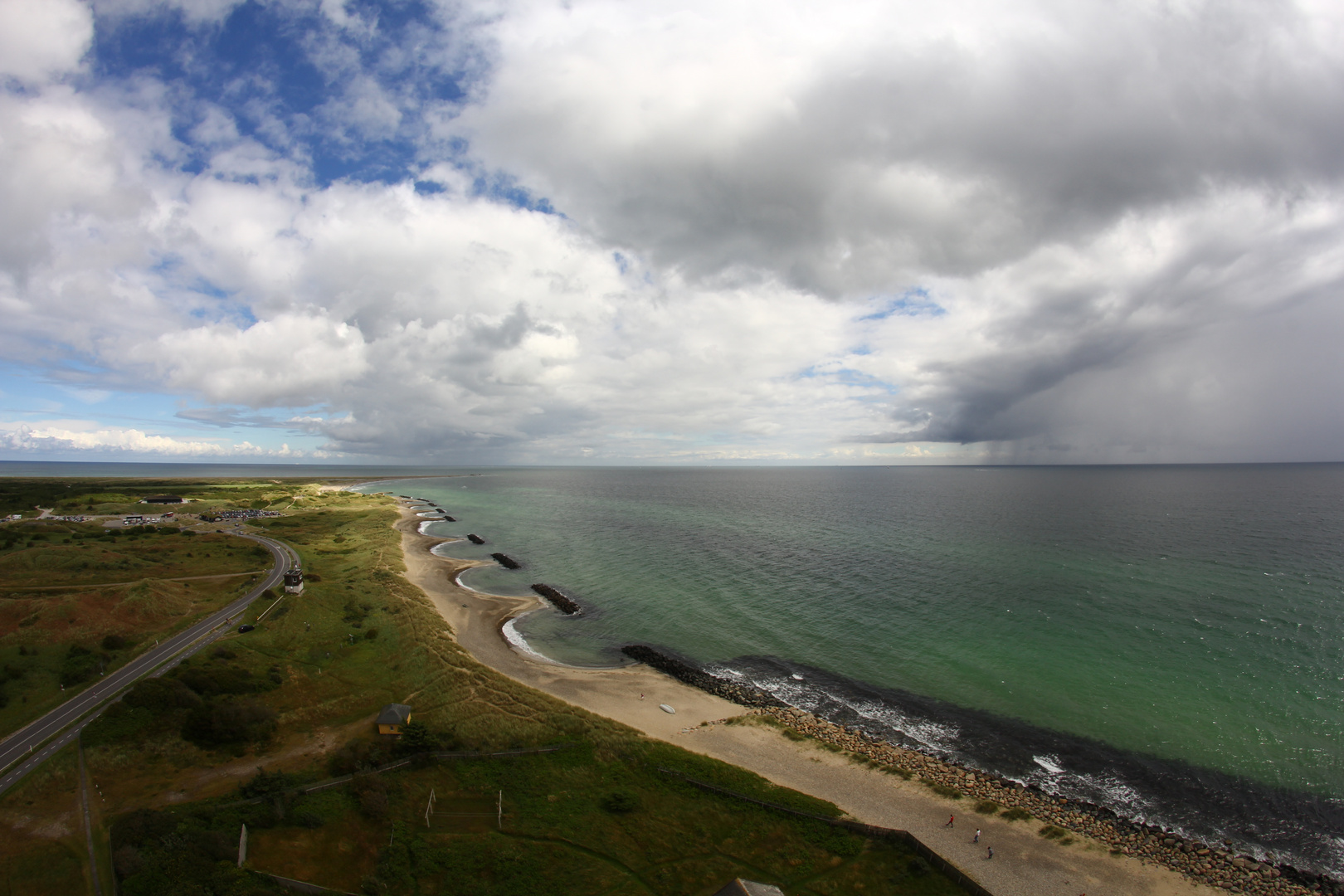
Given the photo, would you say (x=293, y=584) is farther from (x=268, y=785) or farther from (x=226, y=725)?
(x=268, y=785)

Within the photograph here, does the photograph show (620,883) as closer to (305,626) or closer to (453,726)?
(453,726)

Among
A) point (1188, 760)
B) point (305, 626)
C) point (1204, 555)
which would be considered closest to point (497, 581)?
point (305, 626)

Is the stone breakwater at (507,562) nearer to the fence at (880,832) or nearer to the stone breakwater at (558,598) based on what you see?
the stone breakwater at (558,598)

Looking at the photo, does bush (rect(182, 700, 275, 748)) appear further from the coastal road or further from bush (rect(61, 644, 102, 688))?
bush (rect(61, 644, 102, 688))

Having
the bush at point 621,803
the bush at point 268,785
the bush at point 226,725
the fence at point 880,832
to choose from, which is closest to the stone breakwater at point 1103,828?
the fence at point 880,832

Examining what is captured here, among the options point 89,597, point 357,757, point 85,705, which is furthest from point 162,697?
point 89,597

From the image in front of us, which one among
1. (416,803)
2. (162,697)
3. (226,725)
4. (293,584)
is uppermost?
(293,584)

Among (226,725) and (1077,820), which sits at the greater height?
(226,725)
